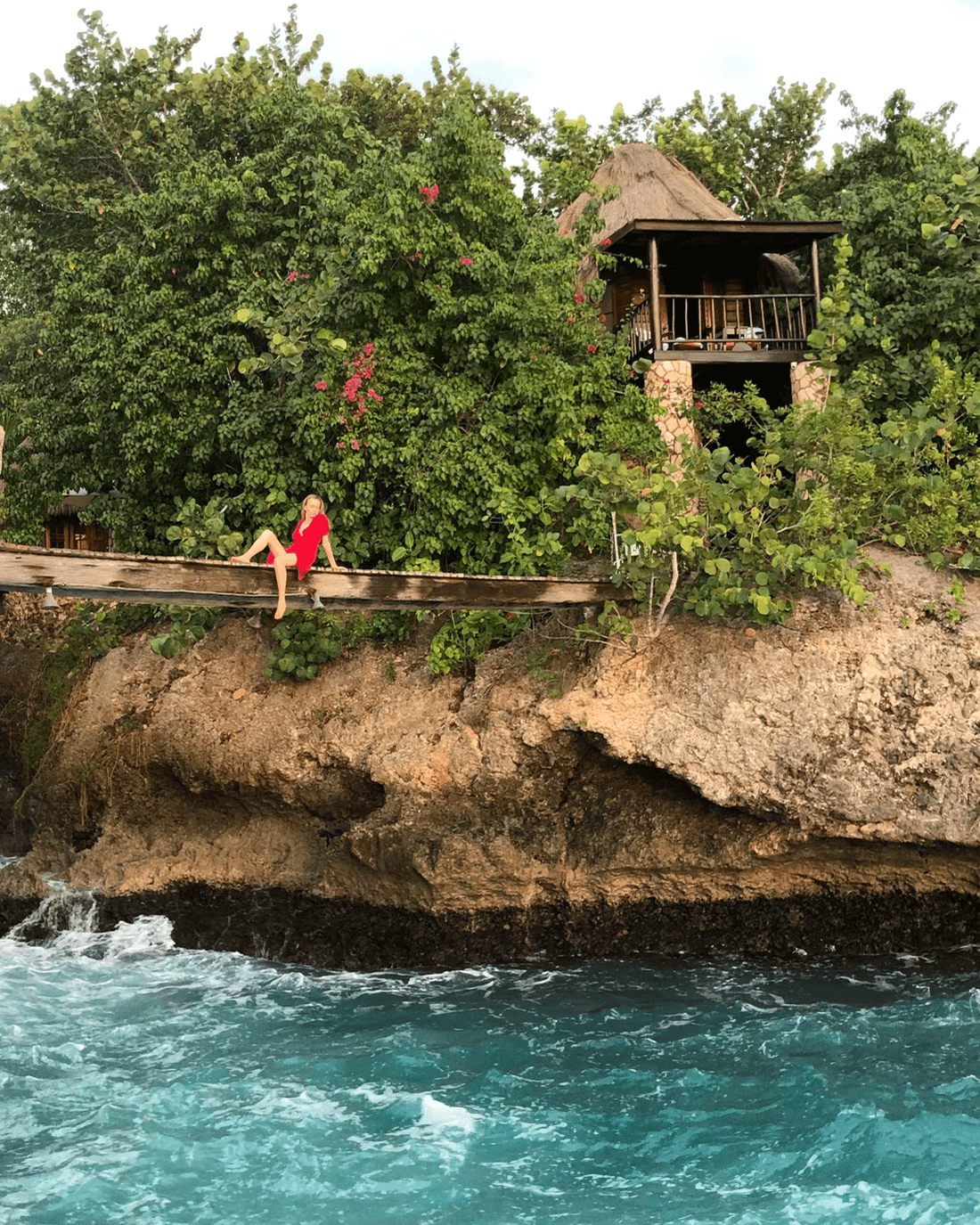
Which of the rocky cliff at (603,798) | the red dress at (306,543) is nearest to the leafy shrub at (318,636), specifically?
the rocky cliff at (603,798)

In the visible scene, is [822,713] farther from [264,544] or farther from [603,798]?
[264,544]

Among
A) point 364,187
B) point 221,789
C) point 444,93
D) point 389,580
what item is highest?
point 444,93

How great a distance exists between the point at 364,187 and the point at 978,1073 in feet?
34.2

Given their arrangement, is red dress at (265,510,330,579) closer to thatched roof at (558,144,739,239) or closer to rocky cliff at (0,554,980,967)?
rocky cliff at (0,554,980,967)

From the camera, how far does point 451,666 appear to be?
12961 mm

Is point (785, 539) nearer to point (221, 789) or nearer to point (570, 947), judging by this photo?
point (570, 947)

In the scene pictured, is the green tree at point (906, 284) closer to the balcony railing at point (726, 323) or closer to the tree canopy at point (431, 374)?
the tree canopy at point (431, 374)

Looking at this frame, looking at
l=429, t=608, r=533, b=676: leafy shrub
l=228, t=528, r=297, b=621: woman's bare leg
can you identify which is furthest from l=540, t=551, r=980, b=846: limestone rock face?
l=228, t=528, r=297, b=621: woman's bare leg

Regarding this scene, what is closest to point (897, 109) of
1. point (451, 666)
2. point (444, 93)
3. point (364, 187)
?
point (444, 93)

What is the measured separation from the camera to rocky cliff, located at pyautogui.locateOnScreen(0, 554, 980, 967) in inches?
450

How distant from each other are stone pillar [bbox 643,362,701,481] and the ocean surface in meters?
6.72

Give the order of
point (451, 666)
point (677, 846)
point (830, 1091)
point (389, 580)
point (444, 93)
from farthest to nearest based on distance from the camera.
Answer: point (444, 93) → point (451, 666) → point (677, 846) → point (389, 580) → point (830, 1091)

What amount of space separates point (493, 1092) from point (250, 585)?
14.5 ft

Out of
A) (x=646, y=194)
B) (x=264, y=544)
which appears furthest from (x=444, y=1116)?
(x=646, y=194)
